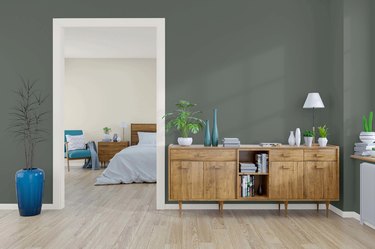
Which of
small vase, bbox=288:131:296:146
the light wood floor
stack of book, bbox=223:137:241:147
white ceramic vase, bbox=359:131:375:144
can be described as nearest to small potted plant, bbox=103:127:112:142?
the light wood floor

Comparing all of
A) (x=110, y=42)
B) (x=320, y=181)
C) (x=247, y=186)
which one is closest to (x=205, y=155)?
(x=247, y=186)

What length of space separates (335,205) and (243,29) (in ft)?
7.87

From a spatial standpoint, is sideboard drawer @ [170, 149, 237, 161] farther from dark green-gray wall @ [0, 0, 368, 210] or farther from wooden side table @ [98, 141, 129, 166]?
wooden side table @ [98, 141, 129, 166]

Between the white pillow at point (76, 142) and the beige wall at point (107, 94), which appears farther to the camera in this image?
the beige wall at point (107, 94)

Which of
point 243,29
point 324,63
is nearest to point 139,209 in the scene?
point 243,29

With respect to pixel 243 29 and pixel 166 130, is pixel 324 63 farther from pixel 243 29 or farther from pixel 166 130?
pixel 166 130

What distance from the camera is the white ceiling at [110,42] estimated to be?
7.09 m

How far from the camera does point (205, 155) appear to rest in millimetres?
4562

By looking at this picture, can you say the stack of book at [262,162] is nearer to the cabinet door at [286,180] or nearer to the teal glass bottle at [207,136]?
the cabinet door at [286,180]

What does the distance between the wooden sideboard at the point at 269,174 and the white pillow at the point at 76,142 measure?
16.9ft

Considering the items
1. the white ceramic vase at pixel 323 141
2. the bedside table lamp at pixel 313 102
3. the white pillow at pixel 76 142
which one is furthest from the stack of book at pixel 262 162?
the white pillow at pixel 76 142

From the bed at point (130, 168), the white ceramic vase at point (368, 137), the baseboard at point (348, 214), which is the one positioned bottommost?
the baseboard at point (348, 214)

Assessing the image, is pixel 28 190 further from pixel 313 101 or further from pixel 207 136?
pixel 313 101

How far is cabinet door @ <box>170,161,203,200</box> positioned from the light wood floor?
25 centimetres
